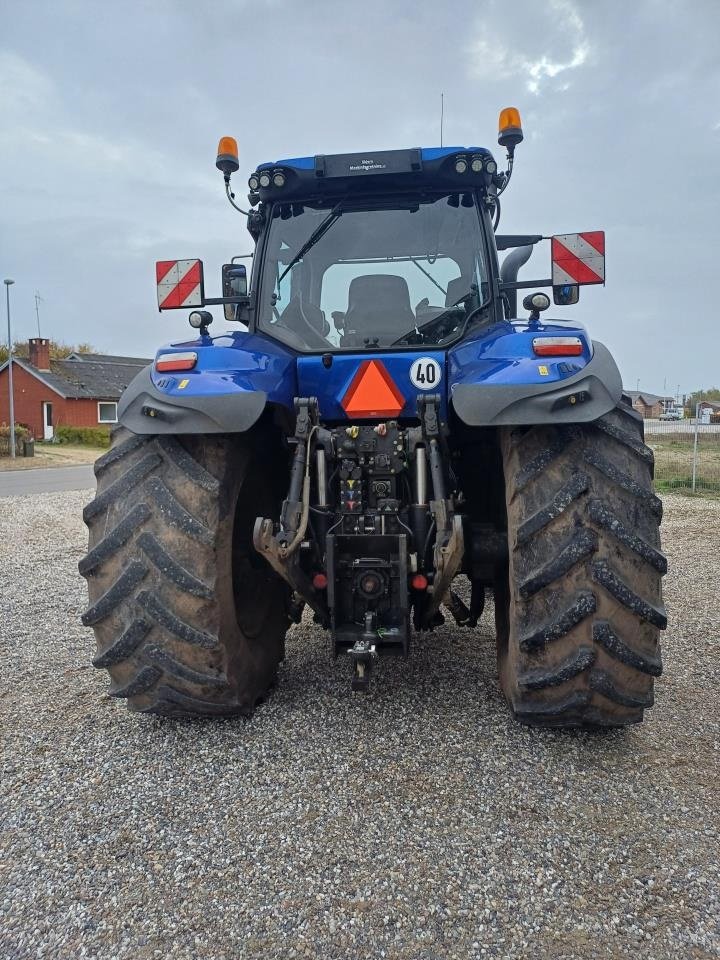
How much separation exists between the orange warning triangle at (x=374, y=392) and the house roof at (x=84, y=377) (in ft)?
119

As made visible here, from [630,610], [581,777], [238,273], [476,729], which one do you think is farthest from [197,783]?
[238,273]

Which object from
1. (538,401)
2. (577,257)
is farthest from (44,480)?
(538,401)

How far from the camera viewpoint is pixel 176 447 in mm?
2908

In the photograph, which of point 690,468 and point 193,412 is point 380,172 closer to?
point 193,412

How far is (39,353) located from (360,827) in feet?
139

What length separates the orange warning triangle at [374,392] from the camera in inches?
119

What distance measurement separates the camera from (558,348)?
8.68 feet

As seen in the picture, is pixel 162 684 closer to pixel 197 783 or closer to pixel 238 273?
pixel 197 783

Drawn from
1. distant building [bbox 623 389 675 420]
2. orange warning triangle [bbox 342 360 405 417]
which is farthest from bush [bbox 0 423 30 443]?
distant building [bbox 623 389 675 420]

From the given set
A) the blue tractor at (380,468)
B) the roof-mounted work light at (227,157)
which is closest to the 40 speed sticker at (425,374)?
the blue tractor at (380,468)

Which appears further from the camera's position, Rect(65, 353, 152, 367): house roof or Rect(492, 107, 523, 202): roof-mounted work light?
Rect(65, 353, 152, 367): house roof

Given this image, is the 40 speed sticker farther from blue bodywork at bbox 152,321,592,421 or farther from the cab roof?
the cab roof

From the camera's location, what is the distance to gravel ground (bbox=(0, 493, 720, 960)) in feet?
6.27

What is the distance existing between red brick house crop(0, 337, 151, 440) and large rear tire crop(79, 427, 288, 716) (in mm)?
35973
